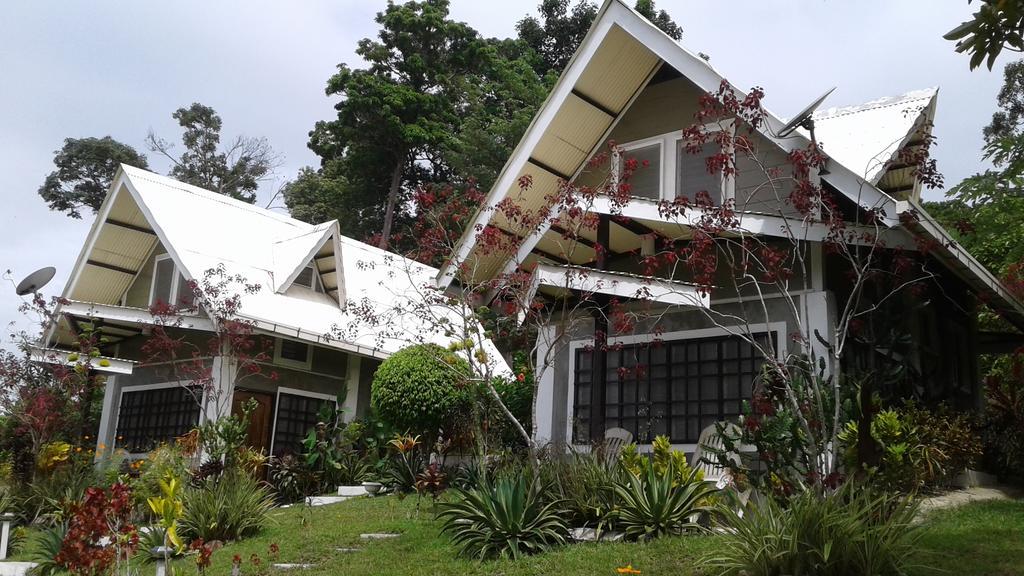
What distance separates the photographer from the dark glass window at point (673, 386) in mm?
12523

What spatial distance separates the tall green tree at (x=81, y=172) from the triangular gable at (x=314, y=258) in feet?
91.8

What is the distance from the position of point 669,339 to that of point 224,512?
257 inches

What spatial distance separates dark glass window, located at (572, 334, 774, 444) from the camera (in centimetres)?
1252

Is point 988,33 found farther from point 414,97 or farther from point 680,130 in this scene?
point 414,97

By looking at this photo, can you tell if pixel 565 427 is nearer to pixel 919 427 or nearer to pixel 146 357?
pixel 919 427

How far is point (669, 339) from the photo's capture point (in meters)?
13.2

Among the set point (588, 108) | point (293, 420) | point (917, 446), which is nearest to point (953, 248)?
point (917, 446)

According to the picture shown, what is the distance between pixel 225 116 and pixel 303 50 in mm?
33520

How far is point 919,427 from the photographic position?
11422mm

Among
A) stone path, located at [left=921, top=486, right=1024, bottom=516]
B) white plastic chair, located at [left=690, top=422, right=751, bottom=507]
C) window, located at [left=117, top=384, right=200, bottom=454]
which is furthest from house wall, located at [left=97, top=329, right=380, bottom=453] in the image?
stone path, located at [left=921, top=486, right=1024, bottom=516]

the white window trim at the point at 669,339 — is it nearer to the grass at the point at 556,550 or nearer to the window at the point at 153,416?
the grass at the point at 556,550

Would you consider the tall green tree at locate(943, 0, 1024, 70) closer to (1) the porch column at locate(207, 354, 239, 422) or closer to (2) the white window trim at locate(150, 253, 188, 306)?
(1) the porch column at locate(207, 354, 239, 422)

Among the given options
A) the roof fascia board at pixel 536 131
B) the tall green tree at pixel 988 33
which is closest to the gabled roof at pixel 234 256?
the roof fascia board at pixel 536 131

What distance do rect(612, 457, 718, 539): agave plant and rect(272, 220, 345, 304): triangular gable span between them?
37.0ft
